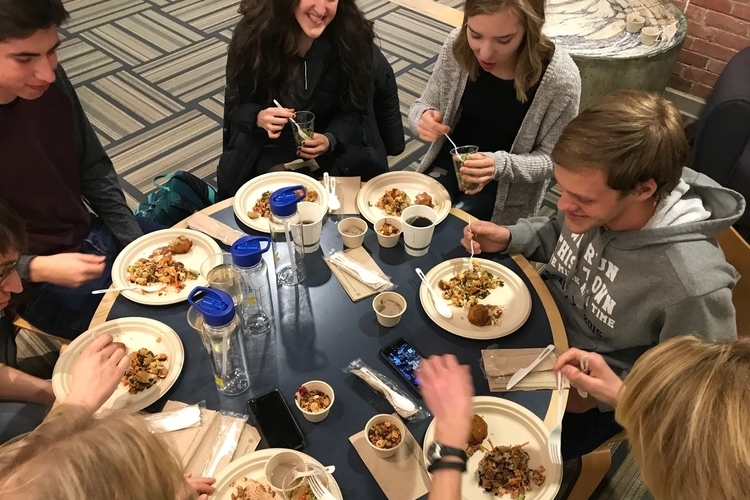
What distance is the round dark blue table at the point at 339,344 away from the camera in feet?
4.02

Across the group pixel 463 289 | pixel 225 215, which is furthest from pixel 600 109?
pixel 225 215

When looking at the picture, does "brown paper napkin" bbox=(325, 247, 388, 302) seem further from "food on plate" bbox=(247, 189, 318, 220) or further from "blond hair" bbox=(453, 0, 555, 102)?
"blond hair" bbox=(453, 0, 555, 102)

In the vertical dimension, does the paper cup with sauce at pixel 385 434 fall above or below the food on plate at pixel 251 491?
above

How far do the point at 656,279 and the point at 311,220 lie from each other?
0.94 m

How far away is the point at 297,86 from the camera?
219cm

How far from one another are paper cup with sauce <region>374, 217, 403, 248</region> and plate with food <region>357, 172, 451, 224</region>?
0.26ft

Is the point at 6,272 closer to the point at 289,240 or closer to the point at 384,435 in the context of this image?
the point at 289,240

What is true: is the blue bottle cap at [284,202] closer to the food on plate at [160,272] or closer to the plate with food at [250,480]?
the food on plate at [160,272]

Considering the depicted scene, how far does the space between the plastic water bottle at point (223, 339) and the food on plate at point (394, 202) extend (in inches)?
27.0

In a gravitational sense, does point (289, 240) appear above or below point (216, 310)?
below

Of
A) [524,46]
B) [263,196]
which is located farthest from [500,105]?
[263,196]

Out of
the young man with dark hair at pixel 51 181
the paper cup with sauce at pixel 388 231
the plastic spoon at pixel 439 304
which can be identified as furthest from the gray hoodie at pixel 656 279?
the young man with dark hair at pixel 51 181

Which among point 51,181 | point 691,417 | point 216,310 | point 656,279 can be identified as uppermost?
point 691,417

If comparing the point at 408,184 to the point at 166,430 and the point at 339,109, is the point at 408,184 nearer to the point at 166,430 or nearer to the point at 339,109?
the point at 339,109
